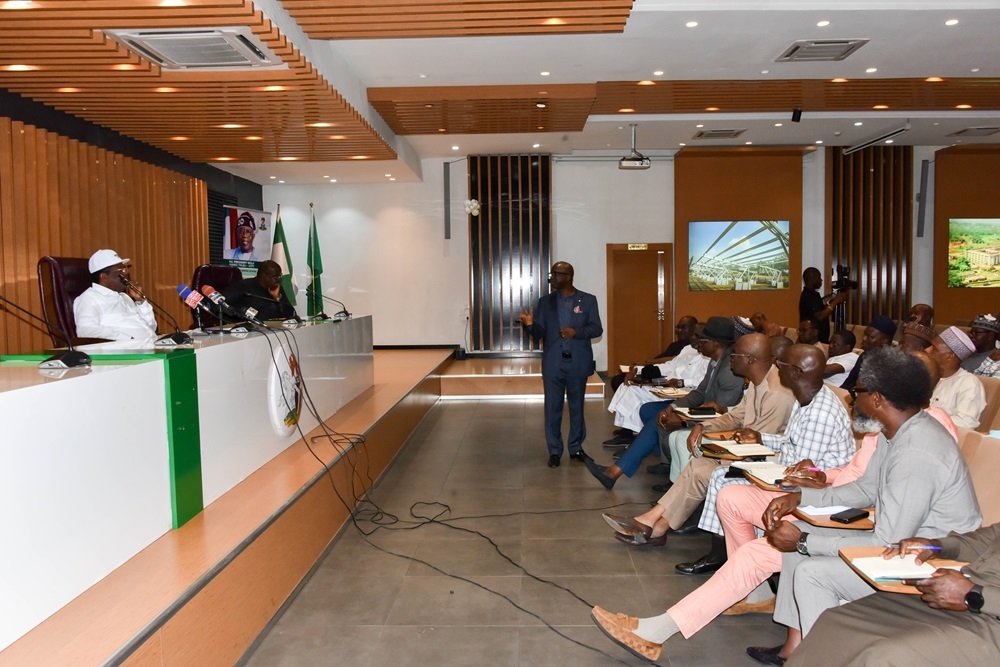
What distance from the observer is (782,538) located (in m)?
2.63

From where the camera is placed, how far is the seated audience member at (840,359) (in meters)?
5.91

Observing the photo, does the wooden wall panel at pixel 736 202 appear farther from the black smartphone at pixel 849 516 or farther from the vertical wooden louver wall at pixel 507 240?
the black smartphone at pixel 849 516

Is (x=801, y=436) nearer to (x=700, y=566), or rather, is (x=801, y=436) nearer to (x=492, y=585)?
(x=700, y=566)

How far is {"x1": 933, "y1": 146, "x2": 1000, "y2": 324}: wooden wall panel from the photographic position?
1183cm

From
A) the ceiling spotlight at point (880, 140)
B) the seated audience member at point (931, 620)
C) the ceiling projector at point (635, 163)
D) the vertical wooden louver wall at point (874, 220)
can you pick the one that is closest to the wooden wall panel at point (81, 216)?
the seated audience member at point (931, 620)

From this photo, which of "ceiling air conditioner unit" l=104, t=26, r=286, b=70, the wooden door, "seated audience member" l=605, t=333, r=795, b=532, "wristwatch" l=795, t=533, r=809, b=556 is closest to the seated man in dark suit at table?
"ceiling air conditioner unit" l=104, t=26, r=286, b=70

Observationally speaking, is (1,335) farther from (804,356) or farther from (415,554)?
(804,356)

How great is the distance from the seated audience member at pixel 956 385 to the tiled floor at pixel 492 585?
1581mm

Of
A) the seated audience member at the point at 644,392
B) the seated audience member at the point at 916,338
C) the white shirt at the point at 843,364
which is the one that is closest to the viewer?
the seated audience member at the point at 916,338

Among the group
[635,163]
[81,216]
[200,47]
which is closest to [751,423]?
[200,47]

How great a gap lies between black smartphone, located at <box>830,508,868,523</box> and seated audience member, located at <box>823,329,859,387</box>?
3.48m

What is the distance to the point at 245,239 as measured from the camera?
35.8ft

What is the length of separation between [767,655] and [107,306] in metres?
4.53

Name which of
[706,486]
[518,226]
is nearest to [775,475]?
[706,486]
